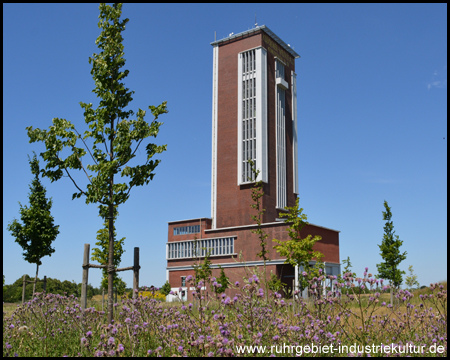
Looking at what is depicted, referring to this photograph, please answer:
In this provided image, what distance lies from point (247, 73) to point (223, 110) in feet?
20.0

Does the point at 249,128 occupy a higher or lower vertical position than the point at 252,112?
lower

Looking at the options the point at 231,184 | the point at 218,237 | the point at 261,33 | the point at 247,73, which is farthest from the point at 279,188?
the point at 261,33

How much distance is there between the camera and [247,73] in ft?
193

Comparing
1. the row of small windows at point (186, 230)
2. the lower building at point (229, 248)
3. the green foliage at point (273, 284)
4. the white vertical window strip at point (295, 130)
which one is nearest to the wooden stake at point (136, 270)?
the green foliage at point (273, 284)

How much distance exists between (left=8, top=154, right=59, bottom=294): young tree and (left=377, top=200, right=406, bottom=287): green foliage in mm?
24297

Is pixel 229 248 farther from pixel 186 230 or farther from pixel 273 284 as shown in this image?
pixel 273 284

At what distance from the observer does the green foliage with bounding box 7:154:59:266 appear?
23.5 m

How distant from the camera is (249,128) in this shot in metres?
57.2

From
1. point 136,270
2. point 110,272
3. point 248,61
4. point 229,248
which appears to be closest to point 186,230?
point 229,248

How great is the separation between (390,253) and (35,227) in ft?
83.5

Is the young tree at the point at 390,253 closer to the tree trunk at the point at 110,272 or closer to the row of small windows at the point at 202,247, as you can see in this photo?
the row of small windows at the point at 202,247

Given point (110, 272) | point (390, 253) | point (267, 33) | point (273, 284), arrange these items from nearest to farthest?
point (110, 272) < point (273, 284) < point (390, 253) < point (267, 33)

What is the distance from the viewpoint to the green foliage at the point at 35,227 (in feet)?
77.0

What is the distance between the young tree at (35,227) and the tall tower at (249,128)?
3286 cm
